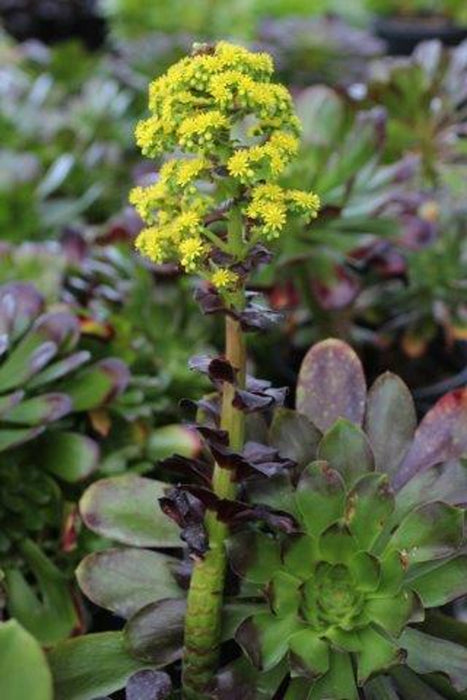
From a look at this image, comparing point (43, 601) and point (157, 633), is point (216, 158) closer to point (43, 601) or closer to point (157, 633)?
point (157, 633)

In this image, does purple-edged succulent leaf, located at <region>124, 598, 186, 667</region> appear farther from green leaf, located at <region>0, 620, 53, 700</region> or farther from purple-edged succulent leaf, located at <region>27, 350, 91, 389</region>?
purple-edged succulent leaf, located at <region>27, 350, 91, 389</region>

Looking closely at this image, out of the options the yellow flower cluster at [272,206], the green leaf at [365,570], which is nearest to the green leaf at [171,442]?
the green leaf at [365,570]

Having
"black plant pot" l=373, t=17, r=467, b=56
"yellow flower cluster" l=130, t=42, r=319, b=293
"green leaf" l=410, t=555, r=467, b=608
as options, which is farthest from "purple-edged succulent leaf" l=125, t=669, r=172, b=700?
"black plant pot" l=373, t=17, r=467, b=56

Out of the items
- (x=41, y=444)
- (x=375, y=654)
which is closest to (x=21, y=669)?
(x=375, y=654)

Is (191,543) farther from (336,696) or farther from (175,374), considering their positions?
(175,374)

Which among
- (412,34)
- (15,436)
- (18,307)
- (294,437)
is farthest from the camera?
(412,34)

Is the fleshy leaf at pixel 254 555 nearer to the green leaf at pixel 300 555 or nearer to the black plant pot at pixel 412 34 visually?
the green leaf at pixel 300 555
